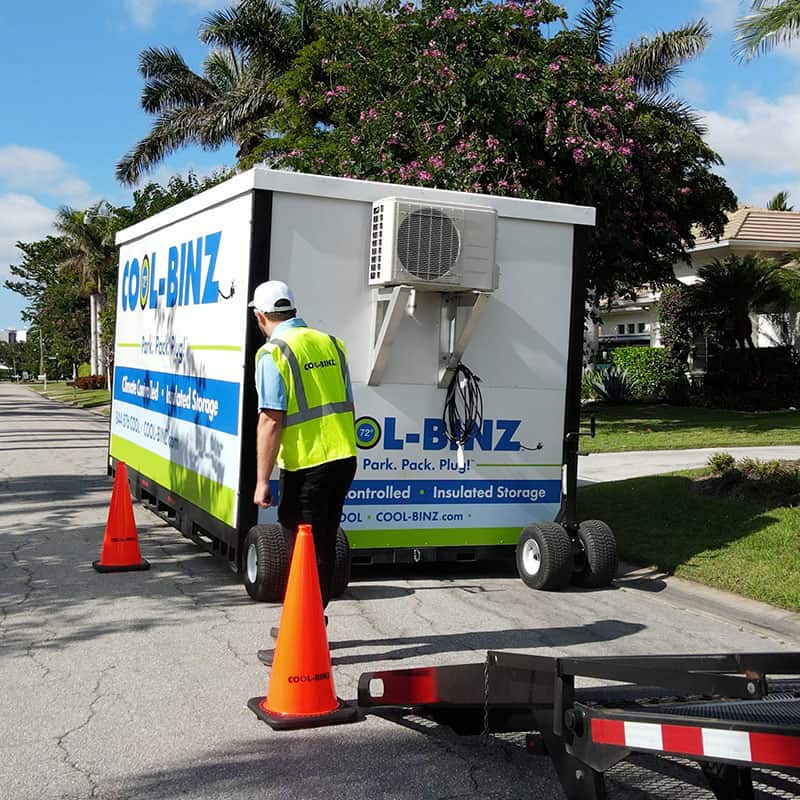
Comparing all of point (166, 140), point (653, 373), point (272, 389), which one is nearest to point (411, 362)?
point (272, 389)

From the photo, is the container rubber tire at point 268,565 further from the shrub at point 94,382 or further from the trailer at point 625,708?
the shrub at point 94,382

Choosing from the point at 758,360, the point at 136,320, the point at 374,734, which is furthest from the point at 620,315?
the point at 374,734

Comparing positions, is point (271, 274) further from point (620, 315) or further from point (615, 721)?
point (620, 315)

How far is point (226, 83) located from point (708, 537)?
97.1ft

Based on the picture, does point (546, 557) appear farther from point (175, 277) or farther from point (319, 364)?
point (175, 277)

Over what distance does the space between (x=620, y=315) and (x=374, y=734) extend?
37368 mm

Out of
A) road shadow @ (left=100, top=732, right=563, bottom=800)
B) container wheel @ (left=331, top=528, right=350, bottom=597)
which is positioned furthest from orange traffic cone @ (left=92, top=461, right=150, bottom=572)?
road shadow @ (left=100, top=732, right=563, bottom=800)

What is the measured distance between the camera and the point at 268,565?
704 cm

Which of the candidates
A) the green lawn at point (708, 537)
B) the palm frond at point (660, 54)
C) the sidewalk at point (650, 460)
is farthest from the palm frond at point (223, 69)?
the green lawn at point (708, 537)

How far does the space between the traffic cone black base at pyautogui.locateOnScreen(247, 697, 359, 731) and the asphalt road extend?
0.14ft

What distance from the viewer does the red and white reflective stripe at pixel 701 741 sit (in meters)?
3.08

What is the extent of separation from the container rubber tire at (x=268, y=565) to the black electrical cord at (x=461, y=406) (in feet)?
5.36

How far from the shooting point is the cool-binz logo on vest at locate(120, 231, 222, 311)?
8.30 meters

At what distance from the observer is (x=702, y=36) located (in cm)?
2933
